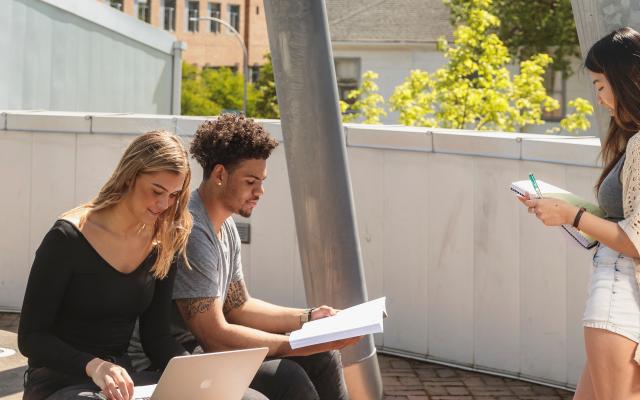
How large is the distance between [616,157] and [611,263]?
35cm

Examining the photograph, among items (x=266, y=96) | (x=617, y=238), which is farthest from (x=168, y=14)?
(x=617, y=238)

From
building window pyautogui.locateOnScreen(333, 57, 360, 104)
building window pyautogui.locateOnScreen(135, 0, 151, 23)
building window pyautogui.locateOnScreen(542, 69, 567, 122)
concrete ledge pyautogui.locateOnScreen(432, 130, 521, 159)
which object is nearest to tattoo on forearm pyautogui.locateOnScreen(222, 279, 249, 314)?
concrete ledge pyautogui.locateOnScreen(432, 130, 521, 159)

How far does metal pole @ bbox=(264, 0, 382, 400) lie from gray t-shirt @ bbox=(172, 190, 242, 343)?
1.46 m

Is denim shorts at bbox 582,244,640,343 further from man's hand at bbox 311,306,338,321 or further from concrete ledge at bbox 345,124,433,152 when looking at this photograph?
concrete ledge at bbox 345,124,433,152

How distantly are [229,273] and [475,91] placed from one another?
53.5 feet

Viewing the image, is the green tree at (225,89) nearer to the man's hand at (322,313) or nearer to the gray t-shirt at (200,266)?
the man's hand at (322,313)

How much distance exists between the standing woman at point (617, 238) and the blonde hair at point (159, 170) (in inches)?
43.7

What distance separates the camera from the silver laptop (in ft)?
11.5

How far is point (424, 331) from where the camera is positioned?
7512 mm

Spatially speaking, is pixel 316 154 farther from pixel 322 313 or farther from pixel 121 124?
pixel 121 124

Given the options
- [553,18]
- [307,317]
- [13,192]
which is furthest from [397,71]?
[307,317]

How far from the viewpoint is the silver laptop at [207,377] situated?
3520mm

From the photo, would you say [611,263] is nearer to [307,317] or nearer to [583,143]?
[307,317]

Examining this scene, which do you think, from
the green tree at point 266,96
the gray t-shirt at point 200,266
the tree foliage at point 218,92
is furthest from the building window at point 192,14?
the gray t-shirt at point 200,266
